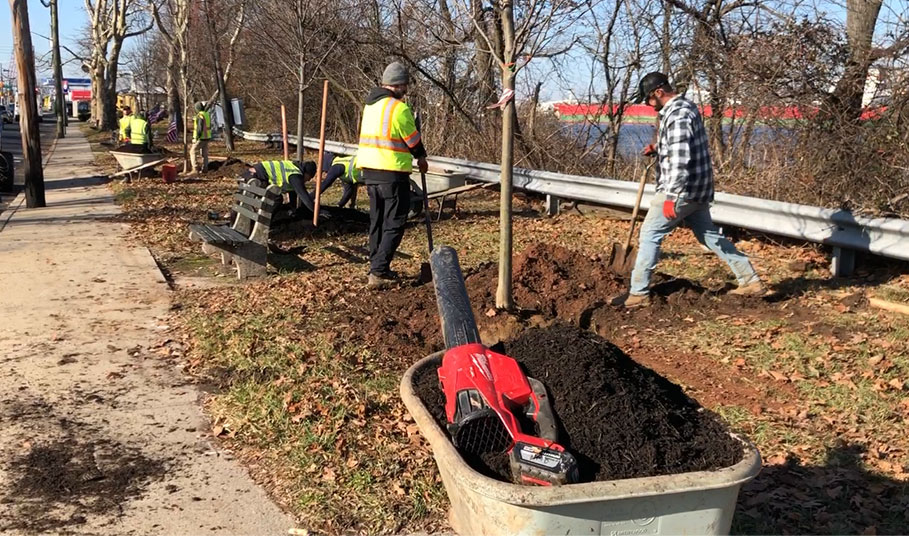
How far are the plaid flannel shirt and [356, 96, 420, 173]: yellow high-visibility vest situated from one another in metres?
2.18

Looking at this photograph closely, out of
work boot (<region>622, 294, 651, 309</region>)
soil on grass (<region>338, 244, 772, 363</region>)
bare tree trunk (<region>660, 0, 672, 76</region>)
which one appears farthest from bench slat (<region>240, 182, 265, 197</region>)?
bare tree trunk (<region>660, 0, 672, 76</region>)

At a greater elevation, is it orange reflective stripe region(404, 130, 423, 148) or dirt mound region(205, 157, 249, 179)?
orange reflective stripe region(404, 130, 423, 148)

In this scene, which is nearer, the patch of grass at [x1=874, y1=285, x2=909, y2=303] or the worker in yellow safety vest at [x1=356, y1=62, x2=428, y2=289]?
the patch of grass at [x1=874, y1=285, x2=909, y2=303]

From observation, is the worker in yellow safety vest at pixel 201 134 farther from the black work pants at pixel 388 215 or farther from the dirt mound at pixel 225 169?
the black work pants at pixel 388 215

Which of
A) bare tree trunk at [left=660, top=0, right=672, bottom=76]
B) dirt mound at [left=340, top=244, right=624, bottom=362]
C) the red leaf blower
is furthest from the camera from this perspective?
bare tree trunk at [left=660, top=0, right=672, bottom=76]

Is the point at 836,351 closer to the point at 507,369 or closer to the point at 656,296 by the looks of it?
the point at 656,296

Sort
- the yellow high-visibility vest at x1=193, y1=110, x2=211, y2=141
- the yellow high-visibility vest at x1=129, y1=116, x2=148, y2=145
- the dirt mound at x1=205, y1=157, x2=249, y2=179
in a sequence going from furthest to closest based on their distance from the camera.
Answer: the yellow high-visibility vest at x1=129, y1=116, x2=148, y2=145
the dirt mound at x1=205, y1=157, x2=249, y2=179
the yellow high-visibility vest at x1=193, y1=110, x2=211, y2=141

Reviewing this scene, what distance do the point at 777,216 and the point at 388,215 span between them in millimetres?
3896

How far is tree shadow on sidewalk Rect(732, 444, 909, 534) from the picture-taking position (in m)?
3.58

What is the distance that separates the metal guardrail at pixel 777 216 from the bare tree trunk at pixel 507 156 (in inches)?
132

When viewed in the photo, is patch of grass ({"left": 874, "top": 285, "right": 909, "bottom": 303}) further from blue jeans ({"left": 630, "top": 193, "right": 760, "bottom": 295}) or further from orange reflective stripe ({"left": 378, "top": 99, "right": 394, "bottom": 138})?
orange reflective stripe ({"left": 378, "top": 99, "right": 394, "bottom": 138})

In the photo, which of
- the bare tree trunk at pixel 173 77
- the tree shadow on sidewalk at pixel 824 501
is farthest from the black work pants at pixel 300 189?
the bare tree trunk at pixel 173 77

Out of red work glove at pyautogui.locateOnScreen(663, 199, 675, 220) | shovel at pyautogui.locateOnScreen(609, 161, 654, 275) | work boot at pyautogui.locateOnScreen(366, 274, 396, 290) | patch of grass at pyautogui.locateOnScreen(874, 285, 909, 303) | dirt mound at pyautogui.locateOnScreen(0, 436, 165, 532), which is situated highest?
red work glove at pyautogui.locateOnScreen(663, 199, 675, 220)

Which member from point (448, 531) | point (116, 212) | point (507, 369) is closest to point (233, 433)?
point (448, 531)
